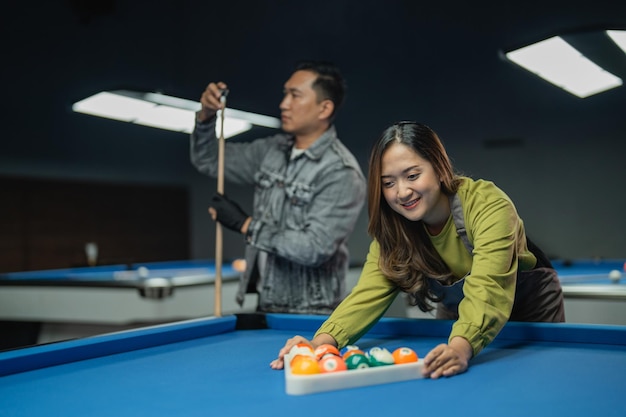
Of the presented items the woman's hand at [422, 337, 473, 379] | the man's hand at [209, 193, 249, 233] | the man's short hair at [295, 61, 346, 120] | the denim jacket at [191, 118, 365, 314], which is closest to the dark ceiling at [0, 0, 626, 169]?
the man's short hair at [295, 61, 346, 120]

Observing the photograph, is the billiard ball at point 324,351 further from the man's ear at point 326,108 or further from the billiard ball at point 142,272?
the billiard ball at point 142,272

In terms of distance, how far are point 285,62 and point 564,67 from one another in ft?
7.85

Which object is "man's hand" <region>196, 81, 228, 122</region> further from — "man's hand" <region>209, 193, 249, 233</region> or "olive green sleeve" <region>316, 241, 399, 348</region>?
"olive green sleeve" <region>316, 241, 399, 348</region>

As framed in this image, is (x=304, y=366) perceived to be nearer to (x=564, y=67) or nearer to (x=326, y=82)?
(x=326, y=82)

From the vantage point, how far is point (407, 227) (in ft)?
5.93

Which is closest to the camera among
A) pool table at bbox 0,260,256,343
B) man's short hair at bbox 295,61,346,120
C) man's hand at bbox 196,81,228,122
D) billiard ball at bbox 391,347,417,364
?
billiard ball at bbox 391,347,417,364

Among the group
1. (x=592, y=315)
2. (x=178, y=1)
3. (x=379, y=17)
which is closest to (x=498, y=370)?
(x=592, y=315)

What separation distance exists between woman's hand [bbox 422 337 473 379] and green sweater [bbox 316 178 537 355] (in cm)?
8

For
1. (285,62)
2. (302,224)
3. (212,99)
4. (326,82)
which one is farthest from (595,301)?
(285,62)

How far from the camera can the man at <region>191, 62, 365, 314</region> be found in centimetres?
243

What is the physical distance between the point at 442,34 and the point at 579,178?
1616 mm

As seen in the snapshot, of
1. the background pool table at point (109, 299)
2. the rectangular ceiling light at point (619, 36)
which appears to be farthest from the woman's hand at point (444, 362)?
the rectangular ceiling light at point (619, 36)

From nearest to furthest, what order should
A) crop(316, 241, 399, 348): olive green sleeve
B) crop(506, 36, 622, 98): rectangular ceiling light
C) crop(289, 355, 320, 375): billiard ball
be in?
crop(289, 355, 320, 375): billiard ball, crop(316, 241, 399, 348): olive green sleeve, crop(506, 36, 622, 98): rectangular ceiling light

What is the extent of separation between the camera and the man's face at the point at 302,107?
2621mm
